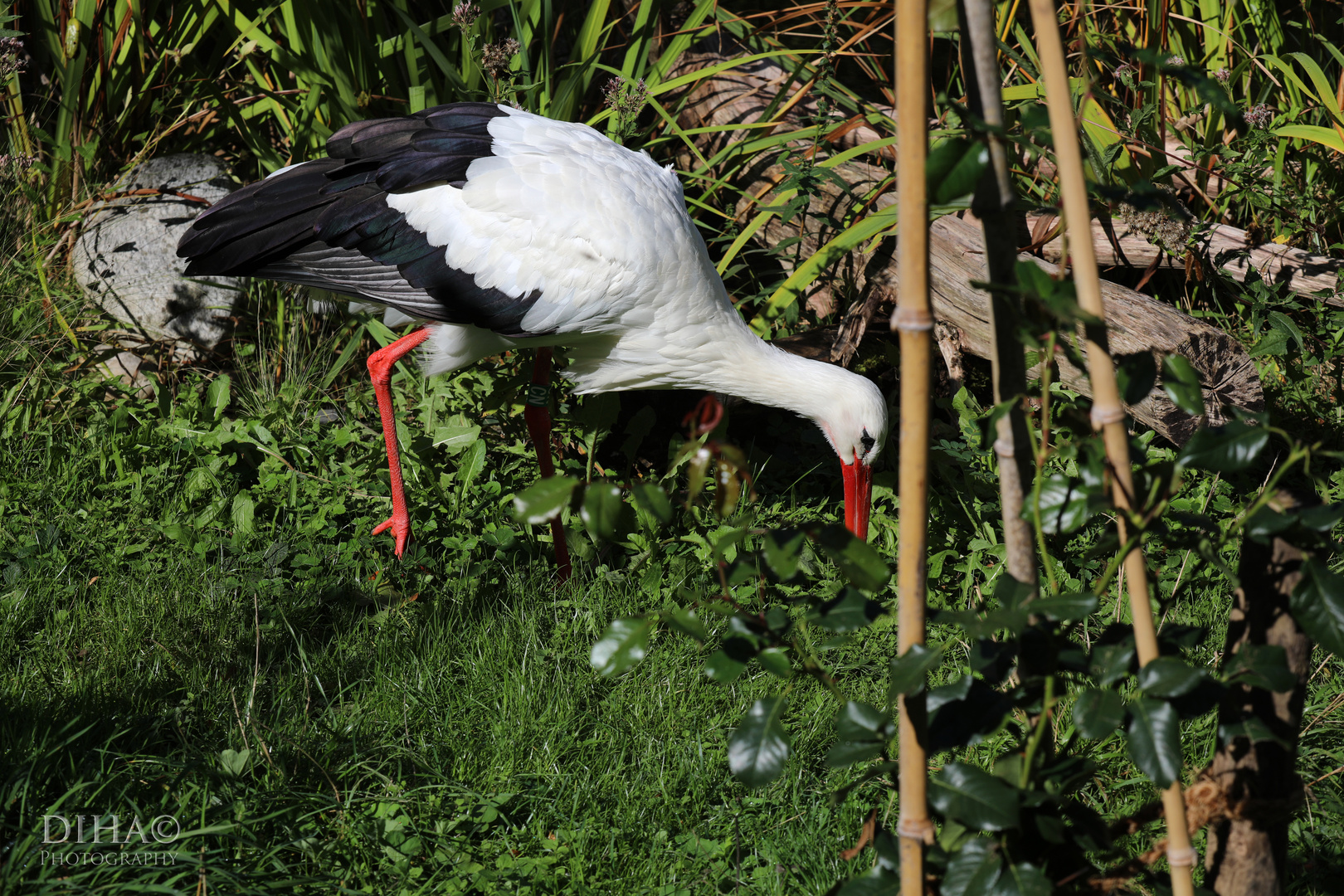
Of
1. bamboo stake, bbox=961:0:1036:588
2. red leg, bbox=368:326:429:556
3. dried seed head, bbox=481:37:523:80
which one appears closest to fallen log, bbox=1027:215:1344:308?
dried seed head, bbox=481:37:523:80

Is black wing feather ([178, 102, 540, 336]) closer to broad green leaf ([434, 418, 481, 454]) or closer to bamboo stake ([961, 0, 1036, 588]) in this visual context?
broad green leaf ([434, 418, 481, 454])

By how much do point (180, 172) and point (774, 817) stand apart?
12.5 feet

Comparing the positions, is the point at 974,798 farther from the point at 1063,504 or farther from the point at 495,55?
the point at 495,55

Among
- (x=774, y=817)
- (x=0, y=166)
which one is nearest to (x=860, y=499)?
(x=774, y=817)

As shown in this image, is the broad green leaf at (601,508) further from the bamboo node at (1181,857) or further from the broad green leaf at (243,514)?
the broad green leaf at (243,514)

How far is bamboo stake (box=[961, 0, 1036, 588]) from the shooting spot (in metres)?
1.15

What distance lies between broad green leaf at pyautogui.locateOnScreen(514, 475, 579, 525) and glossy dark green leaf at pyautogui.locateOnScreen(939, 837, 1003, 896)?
1.89 ft

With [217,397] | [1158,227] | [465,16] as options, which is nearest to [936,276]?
[1158,227]

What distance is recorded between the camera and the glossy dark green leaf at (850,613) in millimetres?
1177

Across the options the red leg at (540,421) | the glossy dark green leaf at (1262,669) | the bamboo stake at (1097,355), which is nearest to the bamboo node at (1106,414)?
the bamboo stake at (1097,355)

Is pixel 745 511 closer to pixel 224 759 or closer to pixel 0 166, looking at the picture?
pixel 224 759

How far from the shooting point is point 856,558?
3.66 ft

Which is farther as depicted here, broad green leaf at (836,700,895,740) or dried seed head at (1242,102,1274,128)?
dried seed head at (1242,102,1274,128)

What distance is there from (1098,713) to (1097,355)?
0.38m
